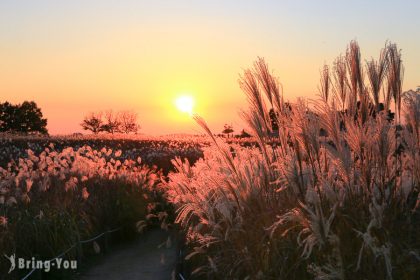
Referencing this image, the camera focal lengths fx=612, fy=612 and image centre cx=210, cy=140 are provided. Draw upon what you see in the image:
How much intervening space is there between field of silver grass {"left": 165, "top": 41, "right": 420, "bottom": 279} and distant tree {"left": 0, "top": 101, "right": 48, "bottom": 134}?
75.4 metres

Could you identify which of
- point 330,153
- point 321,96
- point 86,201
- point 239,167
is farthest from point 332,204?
point 86,201

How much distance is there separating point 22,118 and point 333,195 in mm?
77699

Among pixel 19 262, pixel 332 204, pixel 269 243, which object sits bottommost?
pixel 19 262

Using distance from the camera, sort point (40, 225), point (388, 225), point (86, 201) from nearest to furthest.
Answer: point (388, 225), point (40, 225), point (86, 201)

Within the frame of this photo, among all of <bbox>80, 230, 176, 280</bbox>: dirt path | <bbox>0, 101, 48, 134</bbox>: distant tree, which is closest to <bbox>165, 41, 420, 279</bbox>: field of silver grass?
<bbox>80, 230, 176, 280</bbox>: dirt path

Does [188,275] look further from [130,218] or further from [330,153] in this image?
[130,218]

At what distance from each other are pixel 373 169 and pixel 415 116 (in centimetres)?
56

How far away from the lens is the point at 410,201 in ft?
14.9

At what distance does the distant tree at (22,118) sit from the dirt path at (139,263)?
7063cm

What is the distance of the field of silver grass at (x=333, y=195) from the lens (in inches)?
162

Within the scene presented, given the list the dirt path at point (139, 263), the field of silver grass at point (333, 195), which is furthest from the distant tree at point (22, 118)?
the field of silver grass at point (333, 195)

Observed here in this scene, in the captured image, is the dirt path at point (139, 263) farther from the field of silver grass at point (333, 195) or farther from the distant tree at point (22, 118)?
the distant tree at point (22, 118)

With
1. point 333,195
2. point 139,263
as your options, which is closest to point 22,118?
point 139,263

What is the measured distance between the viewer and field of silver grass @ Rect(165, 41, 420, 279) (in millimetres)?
4113
